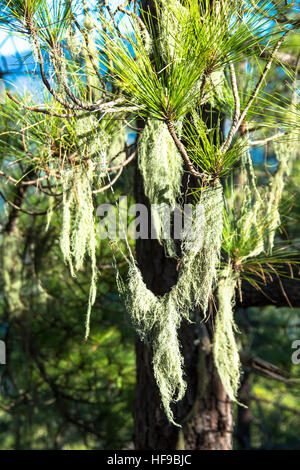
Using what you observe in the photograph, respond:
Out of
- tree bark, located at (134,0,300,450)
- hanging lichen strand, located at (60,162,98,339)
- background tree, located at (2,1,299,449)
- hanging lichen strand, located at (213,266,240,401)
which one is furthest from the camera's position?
tree bark, located at (134,0,300,450)

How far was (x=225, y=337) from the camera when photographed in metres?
1.05

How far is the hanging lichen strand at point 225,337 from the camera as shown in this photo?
1.03 m

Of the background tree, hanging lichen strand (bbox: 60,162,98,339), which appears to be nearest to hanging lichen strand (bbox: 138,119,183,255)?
the background tree

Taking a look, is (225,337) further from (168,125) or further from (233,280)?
(168,125)

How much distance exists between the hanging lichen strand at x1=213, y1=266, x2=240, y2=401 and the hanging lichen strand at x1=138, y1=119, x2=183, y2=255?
→ 5.4 inches

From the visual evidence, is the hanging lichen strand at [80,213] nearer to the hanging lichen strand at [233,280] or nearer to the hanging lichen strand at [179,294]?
the hanging lichen strand at [179,294]

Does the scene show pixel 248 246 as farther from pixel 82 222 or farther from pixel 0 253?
pixel 0 253

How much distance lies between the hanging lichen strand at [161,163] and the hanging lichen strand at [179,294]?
0.46 ft

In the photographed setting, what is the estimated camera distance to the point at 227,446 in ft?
4.88

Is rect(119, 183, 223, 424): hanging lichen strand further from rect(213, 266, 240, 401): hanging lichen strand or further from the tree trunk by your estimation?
the tree trunk

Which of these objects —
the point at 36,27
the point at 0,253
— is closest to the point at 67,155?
the point at 36,27

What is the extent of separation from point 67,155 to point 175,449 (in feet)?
3.02

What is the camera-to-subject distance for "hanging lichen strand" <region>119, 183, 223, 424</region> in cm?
80

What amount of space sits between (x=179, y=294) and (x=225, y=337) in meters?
0.23
